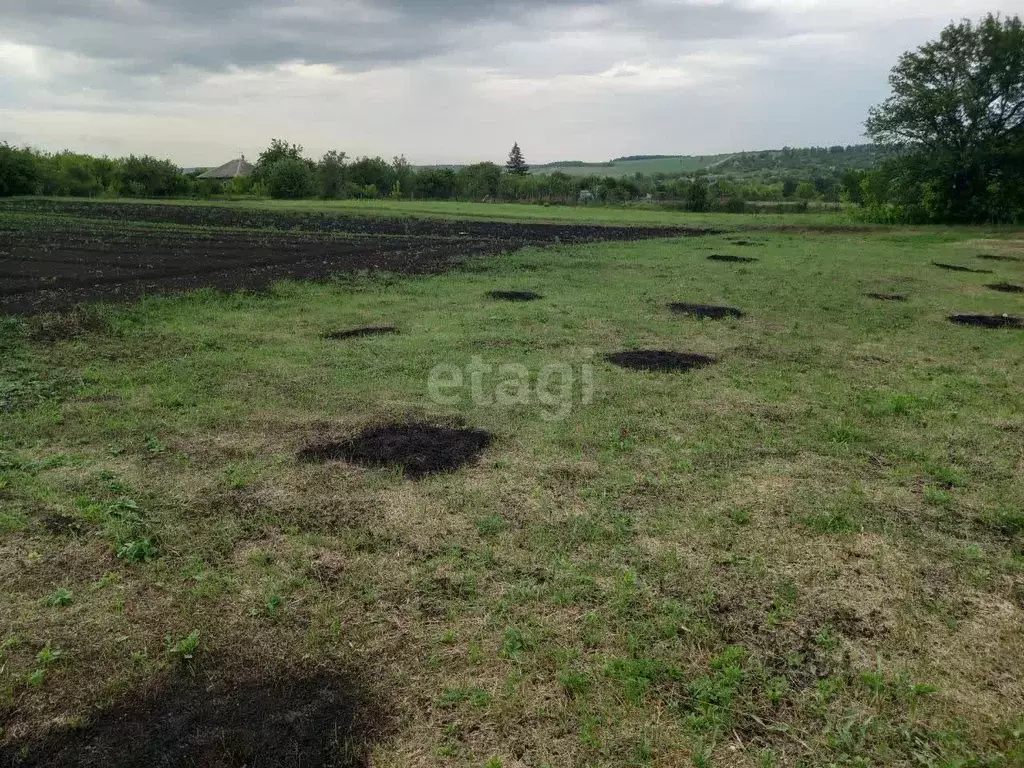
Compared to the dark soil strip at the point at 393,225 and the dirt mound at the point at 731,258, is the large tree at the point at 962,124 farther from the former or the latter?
the dirt mound at the point at 731,258

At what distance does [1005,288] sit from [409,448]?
17630 mm

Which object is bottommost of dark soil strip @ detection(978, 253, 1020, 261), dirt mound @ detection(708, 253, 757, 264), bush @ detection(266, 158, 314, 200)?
dark soil strip @ detection(978, 253, 1020, 261)

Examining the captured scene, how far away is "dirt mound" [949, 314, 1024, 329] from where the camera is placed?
12.5 metres

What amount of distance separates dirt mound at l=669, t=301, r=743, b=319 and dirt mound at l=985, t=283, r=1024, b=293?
849 cm

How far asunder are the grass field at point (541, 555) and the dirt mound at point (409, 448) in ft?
0.65

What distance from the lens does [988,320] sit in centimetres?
1294

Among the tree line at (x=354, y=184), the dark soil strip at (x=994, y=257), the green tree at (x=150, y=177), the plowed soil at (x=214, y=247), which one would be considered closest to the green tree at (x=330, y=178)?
the tree line at (x=354, y=184)

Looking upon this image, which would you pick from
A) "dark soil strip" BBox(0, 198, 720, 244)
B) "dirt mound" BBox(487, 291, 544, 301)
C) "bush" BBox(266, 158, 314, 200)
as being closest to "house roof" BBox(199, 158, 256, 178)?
"bush" BBox(266, 158, 314, 200)

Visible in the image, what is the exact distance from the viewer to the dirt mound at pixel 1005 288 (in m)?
16.7

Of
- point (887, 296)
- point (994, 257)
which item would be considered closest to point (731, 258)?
point (887, 296)

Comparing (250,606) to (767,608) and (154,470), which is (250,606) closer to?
(154,470)

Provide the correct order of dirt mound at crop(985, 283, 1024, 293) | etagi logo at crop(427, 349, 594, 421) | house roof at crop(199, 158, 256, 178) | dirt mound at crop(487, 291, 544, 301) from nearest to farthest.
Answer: etagi logo at crop(427, 349, 594, 421), dirt mound at crop(487, 291, 544, 301), dirt mound at crop(985, 283, 1024, 293), house roof at crop(199, 158, 256, 178)

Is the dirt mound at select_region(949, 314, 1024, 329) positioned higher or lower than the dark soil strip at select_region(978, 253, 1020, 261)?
lower

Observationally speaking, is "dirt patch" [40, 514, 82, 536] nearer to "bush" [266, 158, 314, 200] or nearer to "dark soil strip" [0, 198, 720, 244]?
"dark soil strip" [0, 198, 720, 244]
